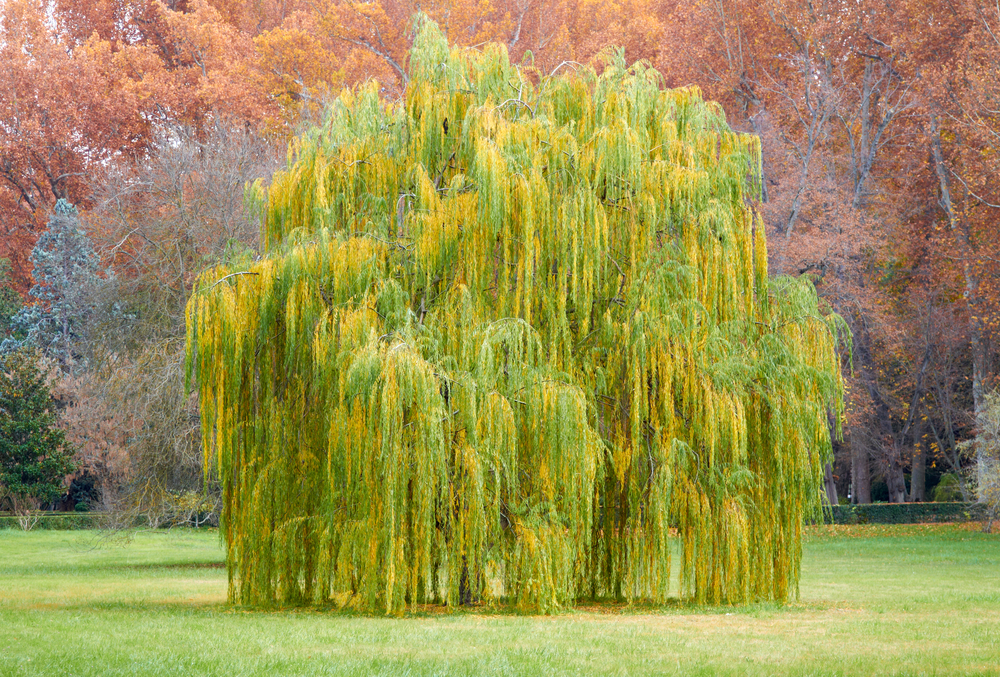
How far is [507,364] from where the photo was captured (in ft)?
39.9

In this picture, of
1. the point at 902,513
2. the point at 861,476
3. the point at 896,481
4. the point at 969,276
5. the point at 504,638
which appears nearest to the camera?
the point at 504,638

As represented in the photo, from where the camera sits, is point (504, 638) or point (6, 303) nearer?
point (504, 638)

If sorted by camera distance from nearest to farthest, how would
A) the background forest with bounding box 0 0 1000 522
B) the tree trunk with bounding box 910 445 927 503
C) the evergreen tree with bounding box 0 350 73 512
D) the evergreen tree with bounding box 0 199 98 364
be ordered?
the background forest with bounding box 0 0 1000 522 → the evergreen tree with bounding box 0 350 73 512 → the evergreen tree with bounding box 0 199 98 364 → the tree trunk with bounding box 910 445 927 503

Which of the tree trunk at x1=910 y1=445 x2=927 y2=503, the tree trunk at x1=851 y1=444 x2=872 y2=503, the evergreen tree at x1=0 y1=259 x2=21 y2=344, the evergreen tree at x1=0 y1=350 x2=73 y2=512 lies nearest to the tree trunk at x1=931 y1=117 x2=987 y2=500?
the tree trunk at x1=851 y1=444 x2=872 y2=503

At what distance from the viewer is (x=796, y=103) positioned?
32906 mm

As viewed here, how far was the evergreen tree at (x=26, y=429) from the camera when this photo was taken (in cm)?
3184

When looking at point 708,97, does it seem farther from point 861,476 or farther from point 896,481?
point 896,481

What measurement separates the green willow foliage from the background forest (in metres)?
9.39

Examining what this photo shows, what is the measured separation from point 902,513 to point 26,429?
86.2 ft

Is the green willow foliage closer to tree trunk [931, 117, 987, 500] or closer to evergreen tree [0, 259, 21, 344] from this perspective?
tree trunk [931, 117, 987, 500]

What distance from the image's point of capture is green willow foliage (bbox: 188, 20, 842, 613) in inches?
460

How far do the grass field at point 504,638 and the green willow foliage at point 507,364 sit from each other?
789 mm

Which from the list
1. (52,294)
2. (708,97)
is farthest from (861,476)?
(52,294)

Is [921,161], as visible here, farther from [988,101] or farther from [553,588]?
[553,588]
